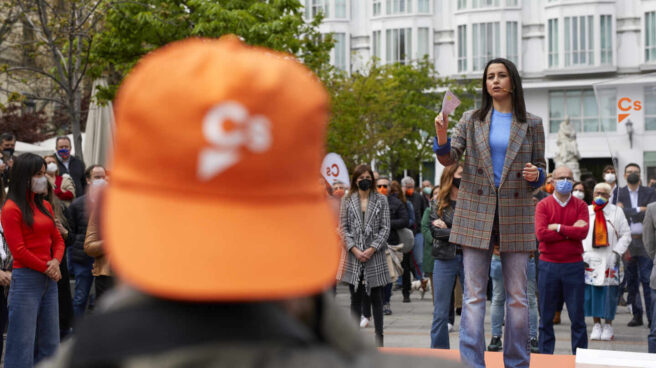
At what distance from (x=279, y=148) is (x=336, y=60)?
5751 cm

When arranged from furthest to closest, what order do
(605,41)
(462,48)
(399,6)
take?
1. (399,6)
2. (462,48)
3. (605,41)

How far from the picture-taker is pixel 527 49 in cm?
5475

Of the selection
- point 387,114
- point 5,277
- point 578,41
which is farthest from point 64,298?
point 578,41

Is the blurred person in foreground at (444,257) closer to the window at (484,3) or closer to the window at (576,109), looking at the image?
the window at (576,109)

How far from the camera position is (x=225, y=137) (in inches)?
42.8

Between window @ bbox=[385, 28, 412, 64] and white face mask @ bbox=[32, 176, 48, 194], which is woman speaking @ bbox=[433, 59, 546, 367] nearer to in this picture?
white face mask @ bbox=[32, 176, 48, 194]

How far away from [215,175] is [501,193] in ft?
15.0

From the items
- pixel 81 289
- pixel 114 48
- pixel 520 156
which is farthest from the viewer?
pixel 114 48

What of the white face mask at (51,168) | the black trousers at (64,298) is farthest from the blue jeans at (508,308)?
the white face mask at (51,168)

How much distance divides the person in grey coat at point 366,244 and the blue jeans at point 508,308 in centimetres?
430

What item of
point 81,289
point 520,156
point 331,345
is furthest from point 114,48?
point 331,345

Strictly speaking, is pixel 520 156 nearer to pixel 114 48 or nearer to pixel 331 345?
pixel 331 345

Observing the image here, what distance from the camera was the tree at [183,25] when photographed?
77.2ft

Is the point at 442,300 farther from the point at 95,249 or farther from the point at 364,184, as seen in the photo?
the point at 95,249
